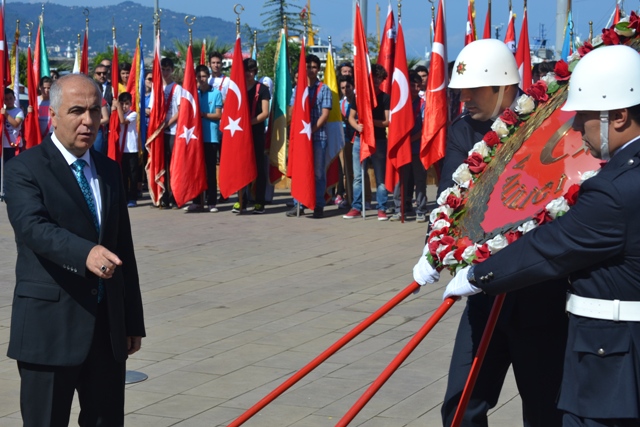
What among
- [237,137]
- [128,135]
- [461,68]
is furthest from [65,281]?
[128,135]

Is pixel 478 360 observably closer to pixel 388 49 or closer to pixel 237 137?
pixel 237 137

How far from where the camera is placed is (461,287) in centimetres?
418

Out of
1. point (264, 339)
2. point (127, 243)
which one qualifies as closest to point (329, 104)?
point (264, 339)

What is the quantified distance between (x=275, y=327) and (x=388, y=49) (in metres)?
7.78

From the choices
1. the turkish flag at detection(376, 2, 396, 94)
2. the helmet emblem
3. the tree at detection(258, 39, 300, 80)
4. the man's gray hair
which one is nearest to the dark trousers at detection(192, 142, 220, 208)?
the turkish flag at detection(376, 2, 396, 94)

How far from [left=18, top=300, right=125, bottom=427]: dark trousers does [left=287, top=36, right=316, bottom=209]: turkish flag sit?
10167mm

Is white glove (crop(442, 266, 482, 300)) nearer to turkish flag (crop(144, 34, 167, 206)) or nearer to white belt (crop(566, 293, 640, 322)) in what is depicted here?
white belt (crop(566, 293, 640, 322))

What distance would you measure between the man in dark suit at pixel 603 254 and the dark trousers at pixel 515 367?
805 mm

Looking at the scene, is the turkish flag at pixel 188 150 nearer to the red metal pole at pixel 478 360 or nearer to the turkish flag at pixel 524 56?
the turkish flag at pixel 524 56

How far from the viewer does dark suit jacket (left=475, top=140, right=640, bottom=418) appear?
3537 millimetres

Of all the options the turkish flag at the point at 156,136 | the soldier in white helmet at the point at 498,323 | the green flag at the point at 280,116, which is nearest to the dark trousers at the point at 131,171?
the turkish flag at the point at 156,136

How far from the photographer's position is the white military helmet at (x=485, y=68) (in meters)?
5.08

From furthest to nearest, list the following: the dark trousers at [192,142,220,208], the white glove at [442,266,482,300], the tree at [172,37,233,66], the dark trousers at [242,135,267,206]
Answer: the tree at [172,37,233,66] → the dark trousers at [192,142,220,208] → the dark trousers at [242,135,267,206] → the white glove at [442,266,482,300]

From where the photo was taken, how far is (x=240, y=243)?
1266cm
